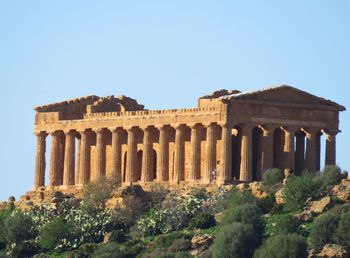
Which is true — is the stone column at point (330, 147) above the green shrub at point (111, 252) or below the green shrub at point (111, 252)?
above

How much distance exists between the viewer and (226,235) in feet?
462

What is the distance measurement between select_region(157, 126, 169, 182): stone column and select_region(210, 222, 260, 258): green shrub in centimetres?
2467

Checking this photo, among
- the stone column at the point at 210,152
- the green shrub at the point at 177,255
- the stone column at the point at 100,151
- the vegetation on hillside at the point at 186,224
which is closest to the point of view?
the vegetation on hillside at the point at 186,224

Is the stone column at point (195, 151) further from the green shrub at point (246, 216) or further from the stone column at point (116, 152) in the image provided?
the green shrub at point (246, 216)

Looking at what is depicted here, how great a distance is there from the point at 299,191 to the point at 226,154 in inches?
564

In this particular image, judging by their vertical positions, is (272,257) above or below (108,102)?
below

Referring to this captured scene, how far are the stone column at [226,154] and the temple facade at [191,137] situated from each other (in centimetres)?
7

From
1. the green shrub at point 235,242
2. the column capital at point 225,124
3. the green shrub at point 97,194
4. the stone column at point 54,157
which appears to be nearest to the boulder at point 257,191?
the column capital at point 225,124

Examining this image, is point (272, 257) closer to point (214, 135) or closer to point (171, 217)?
point (171, 217)

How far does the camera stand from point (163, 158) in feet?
549

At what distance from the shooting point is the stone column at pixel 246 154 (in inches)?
6407

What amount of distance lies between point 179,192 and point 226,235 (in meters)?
20.7

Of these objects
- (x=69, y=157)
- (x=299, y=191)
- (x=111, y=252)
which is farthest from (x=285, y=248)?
(x=69, y=157)

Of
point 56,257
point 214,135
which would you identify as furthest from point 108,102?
point 56,257
